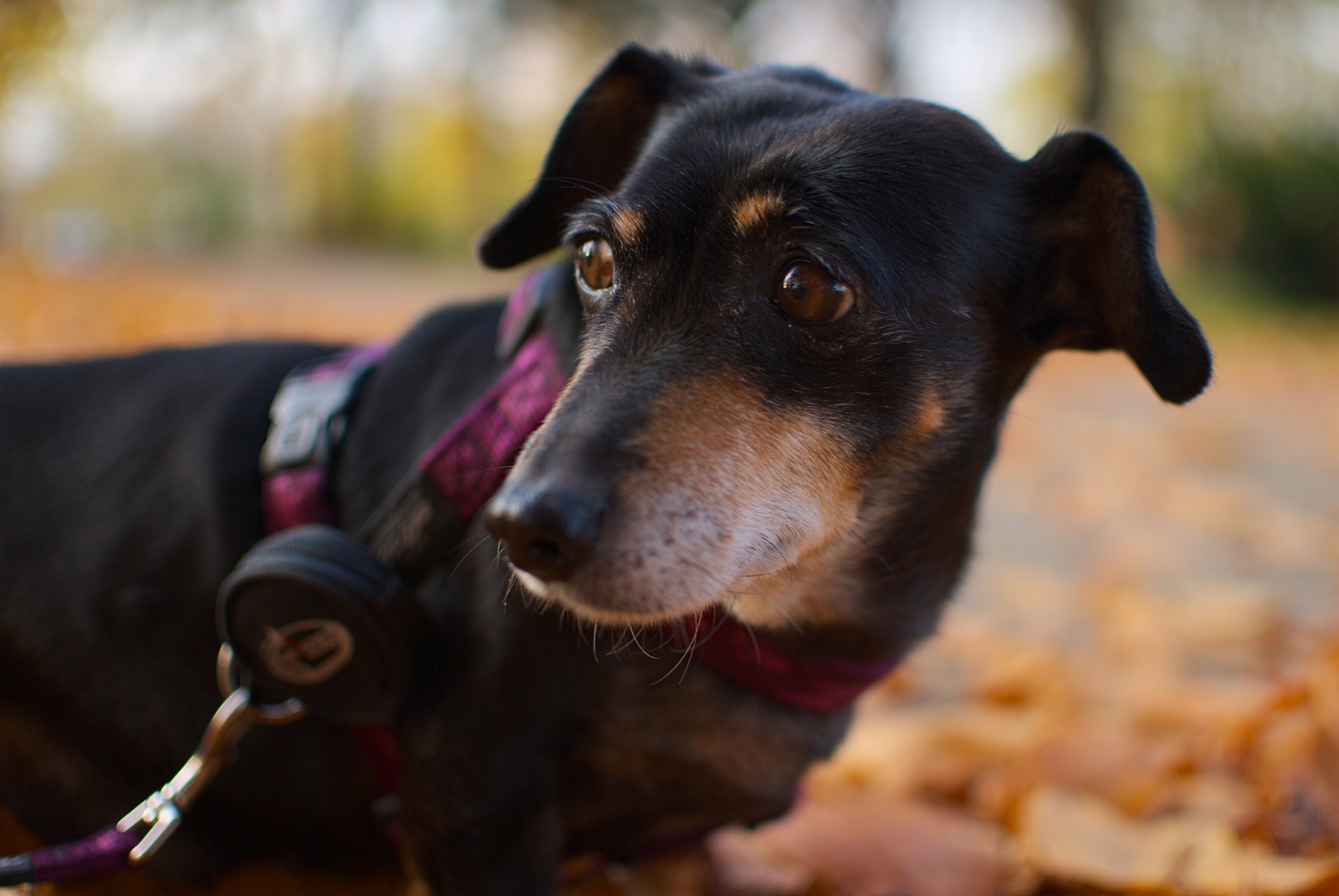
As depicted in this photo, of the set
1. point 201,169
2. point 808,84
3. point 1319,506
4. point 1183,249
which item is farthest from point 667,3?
point 808,84

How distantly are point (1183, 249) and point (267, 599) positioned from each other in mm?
19407

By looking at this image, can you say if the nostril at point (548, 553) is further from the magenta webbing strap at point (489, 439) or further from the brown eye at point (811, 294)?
the brown eye at point (811, 294)

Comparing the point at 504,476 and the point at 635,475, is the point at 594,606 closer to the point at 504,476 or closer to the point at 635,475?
the point at 635,475

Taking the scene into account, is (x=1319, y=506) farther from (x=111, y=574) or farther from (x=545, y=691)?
(x=111, y=574)

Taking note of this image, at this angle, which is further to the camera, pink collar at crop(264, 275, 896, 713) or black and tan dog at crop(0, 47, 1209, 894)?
pink collar at crop(264, 275, 896, 713)

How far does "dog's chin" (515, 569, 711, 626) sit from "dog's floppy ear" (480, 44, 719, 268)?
33.0 inches

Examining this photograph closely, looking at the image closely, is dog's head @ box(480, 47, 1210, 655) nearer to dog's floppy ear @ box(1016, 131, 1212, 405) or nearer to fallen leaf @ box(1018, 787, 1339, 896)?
dog's floppy ear @ box(1016, 131, 1212, 405)

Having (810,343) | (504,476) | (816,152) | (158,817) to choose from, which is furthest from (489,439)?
(158,817)

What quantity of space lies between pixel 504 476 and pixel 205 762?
0.71 m

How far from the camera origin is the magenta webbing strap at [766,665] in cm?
170

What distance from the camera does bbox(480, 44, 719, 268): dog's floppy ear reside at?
1.95 metres

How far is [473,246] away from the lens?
6.56 ft

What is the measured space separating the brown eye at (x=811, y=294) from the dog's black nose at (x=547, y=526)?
47 cm

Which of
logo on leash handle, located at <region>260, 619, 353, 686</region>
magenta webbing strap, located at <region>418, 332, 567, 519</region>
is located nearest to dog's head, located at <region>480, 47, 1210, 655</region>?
magenta webbing strap, located at <region>418, 332, 567, 519</region>
